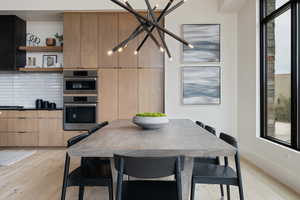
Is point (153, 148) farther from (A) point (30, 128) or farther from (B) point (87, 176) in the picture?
(A) point (30, 128)

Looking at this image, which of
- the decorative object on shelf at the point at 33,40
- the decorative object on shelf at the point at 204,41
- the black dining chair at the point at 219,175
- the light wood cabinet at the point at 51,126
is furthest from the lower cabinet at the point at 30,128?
the black dining chair at the point at 219,175

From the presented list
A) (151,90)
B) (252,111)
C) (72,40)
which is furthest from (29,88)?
(252,111)

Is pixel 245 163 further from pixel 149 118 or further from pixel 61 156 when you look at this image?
pixel 61 156

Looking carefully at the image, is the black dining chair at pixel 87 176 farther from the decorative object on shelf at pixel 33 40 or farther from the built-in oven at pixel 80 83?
the decorative object on shelf at pixel 33 40

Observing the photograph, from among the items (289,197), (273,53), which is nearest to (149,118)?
(289,197)

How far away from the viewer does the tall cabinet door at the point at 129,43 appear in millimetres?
4410

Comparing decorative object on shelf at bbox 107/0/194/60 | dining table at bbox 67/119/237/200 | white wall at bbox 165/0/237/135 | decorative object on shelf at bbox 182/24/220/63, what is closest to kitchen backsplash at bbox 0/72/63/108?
white wall at bbox 165/0/237/135

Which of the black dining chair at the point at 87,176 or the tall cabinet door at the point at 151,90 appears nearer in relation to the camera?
the black dining chair at the point at 87,176

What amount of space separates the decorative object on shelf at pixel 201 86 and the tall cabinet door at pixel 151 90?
46cm

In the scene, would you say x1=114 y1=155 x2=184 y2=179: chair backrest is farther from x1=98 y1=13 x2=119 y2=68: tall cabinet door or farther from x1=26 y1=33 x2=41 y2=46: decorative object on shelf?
x1=26 y1=33 x2=41 y2=46: decorative object on shelf

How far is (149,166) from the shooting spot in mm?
1235

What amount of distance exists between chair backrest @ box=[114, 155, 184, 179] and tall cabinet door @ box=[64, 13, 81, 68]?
3631 mm

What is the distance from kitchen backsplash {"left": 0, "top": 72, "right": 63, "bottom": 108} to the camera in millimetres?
4996

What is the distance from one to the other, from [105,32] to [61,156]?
2549mm
